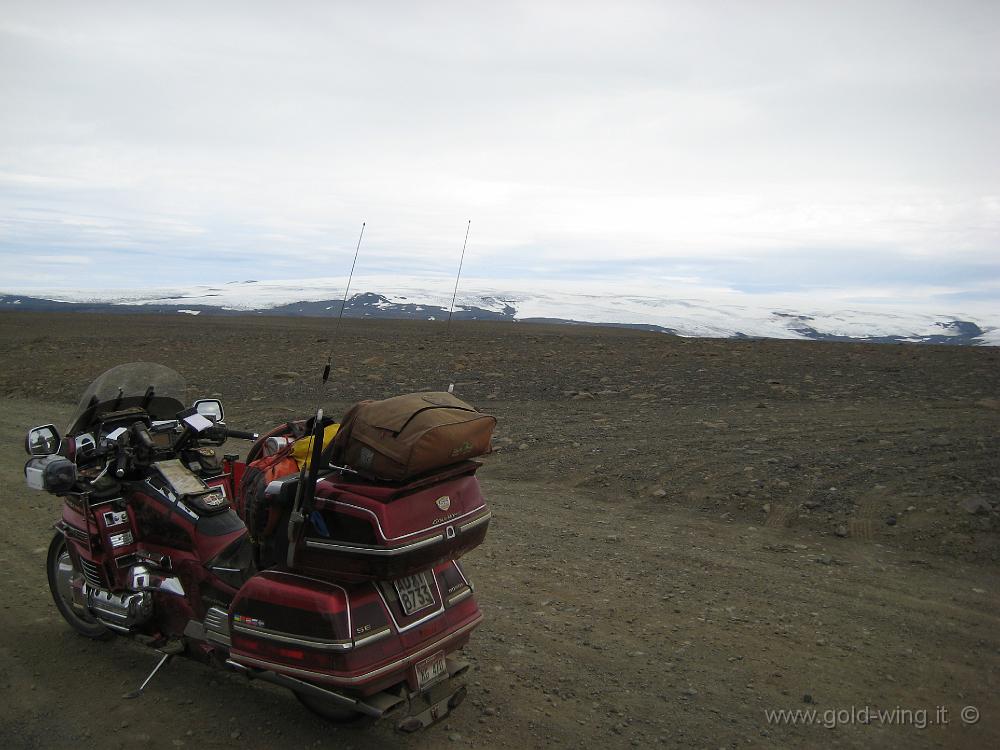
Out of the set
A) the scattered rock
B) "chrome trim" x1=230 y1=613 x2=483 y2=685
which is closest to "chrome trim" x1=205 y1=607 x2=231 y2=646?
"chrome trim" x1=230 y1=613 x2=483 y2=685

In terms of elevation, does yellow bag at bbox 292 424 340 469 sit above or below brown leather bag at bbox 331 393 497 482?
below

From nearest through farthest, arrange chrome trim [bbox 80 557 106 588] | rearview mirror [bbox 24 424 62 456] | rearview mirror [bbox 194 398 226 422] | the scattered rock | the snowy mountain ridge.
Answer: rearview mirror [bbox 24 424 62 456] < chrome trim [bbox 80 557 106 588] < rearview mirror [bbox 194 398 226 422] < the scattered rock < the snowy mountain ridge

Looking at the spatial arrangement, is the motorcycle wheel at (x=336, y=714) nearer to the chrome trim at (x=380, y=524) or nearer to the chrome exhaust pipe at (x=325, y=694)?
the chrome exhaust pipe at (x=325, y=694)

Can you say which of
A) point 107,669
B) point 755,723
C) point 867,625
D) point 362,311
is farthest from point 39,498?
point 362,311

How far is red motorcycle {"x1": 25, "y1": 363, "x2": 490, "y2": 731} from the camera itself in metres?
Result: 3.53

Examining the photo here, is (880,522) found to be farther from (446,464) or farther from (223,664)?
(223,664)

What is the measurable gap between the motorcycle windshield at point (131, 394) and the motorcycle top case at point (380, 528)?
2.14 meters

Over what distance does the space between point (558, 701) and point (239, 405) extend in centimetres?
1080

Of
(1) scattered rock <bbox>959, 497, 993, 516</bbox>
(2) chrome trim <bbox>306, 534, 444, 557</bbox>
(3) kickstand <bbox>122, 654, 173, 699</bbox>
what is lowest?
(3) kickstand <bbox>122, 654, 173, 699</bbox>

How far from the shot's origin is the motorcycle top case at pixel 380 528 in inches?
136

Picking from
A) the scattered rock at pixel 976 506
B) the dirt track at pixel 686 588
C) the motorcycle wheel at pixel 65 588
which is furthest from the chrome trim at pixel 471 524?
the scattered rock at pixel 976 506

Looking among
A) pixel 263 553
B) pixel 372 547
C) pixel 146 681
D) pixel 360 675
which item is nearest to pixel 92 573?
pixel 146 681

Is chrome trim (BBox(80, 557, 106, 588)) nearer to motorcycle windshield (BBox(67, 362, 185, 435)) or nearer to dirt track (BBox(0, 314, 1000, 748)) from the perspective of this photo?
dirt track (BBox(0, 314, 1000, 748))

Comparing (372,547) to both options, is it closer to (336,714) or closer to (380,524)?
(380,524)
